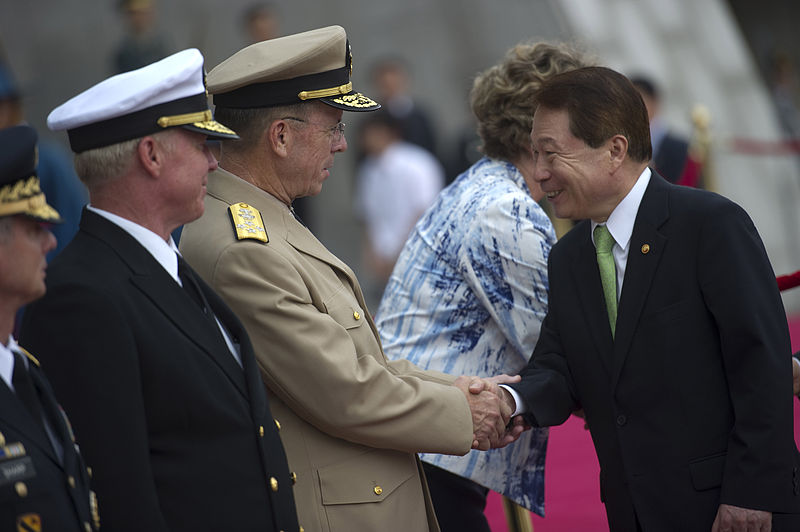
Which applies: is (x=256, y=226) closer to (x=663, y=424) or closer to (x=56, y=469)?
(x=56, y=469)

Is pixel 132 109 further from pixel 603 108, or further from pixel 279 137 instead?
pixel 603 108

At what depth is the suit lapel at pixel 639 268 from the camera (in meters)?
2.78

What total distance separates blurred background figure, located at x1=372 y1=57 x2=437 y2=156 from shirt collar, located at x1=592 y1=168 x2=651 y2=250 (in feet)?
24.7

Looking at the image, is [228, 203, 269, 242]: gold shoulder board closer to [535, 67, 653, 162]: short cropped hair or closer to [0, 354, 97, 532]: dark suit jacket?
[0, 354, 97, 532]: dark suit jacket

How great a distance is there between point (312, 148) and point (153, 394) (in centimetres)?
93

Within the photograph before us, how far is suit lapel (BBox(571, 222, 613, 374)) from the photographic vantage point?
2893mm

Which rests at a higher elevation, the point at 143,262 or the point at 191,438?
the point at 143,262

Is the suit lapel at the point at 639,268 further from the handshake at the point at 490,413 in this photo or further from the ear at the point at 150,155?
the ear at the point at 150,155

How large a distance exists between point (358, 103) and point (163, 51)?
646 cm

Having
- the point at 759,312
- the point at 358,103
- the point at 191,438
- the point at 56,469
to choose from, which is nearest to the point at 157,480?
the point at 191,438

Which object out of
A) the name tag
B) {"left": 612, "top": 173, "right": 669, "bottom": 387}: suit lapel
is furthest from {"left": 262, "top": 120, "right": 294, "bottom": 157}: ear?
the name tag

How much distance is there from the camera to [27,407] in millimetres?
2025

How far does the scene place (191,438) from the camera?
2254mm

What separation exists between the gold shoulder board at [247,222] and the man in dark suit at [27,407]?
0.61m
